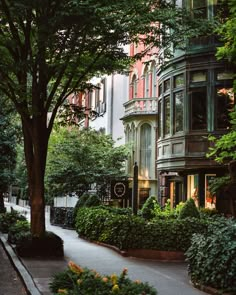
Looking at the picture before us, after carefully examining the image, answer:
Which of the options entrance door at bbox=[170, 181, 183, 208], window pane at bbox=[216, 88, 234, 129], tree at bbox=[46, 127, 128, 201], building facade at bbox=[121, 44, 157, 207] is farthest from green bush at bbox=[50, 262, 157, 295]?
building facade at bbox=[121, 44, 157, 207]

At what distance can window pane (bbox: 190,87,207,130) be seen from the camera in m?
22.2

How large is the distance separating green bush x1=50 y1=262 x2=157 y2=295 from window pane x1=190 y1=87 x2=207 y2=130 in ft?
49.3

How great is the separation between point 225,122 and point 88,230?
22.6ft

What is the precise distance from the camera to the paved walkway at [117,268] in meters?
10.8

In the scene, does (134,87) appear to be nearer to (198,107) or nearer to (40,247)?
(198,107)

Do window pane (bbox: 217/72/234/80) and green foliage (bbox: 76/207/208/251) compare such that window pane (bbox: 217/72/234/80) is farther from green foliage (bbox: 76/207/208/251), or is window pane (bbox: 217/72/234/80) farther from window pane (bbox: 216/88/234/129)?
green foliage (bbox: 76/207/208/251)

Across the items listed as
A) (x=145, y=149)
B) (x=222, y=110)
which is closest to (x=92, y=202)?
(x=222, y=110)

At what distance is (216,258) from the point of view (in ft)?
32.8

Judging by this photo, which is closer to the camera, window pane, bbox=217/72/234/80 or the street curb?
the street curb

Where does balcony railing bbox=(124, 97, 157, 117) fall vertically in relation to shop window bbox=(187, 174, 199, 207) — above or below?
above

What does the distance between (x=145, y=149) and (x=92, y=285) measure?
27.8 metres

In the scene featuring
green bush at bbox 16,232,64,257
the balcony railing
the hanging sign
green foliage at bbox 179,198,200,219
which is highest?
the balcony railing

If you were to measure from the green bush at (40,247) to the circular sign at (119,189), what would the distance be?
5.19 metres

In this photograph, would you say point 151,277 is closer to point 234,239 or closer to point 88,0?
point 234,239
